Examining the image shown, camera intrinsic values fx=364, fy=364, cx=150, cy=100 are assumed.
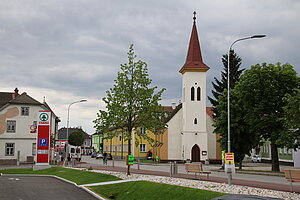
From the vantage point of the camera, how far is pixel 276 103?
3136 cm

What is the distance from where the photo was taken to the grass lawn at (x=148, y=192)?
45.7 ft

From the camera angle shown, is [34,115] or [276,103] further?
[34,115]

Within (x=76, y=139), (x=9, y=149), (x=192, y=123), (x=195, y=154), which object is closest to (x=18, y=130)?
(x=9, y=149)

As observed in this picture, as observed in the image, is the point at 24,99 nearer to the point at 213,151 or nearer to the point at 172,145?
the point at 172,145

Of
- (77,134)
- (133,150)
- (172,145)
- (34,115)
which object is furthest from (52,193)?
(77,134)

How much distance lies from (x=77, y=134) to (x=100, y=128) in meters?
105

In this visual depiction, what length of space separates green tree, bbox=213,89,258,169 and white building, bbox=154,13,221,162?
19.0 m

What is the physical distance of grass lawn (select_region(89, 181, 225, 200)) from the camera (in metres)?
13.9

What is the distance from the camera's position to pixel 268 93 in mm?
31062

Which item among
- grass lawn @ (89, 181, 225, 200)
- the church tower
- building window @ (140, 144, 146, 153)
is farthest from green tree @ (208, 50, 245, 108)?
grass lawn @ (89, 181, 225, 200)

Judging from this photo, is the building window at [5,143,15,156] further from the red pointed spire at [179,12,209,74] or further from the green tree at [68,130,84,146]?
the green tree at [68,130,84,146]

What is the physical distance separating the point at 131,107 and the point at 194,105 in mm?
35345

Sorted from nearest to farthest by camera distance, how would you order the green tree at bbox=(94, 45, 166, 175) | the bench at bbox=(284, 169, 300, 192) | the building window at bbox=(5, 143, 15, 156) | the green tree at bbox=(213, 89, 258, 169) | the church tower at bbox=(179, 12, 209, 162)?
the bench at bbox=(284, 169, 300, 192) → the green tree at bbox=(94, 45, 166, 175) → the green tree at bbox=(213, 89, 258, 169) → the building window at bbox=(5, 143, 15, 156) → the church tower at bbox=(179, 12, 209, 162)

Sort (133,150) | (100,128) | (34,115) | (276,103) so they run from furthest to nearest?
(133,150), (34,115), (276,103), (100,128)
